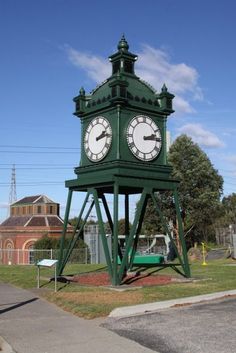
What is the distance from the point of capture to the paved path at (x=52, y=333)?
294 inches

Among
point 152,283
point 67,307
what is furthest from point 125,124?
point 67,307

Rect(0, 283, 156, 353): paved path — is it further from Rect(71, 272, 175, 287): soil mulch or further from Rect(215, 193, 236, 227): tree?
Rect(215, 193, 236, 227): tree

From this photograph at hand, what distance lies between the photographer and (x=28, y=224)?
2923 inches

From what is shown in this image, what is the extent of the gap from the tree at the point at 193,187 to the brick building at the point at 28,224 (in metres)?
34.1

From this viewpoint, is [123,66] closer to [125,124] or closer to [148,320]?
[125,124]

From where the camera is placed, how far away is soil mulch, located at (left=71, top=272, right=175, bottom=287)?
48.2ft

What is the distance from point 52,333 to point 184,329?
7.53 feet

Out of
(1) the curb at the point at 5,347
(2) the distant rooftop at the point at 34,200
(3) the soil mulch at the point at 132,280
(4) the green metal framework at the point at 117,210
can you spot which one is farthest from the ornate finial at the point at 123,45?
(2) the distant rooftop at the point at 34,200

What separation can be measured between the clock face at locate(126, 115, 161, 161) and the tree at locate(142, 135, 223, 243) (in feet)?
79.7

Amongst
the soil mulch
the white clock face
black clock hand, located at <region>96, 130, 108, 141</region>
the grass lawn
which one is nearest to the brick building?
the soil mulch

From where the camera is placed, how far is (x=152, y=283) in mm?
14656

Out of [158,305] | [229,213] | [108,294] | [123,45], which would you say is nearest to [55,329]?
[158,305]

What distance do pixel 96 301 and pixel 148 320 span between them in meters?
2.21

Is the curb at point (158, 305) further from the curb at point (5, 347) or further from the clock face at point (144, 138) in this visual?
the clock face at point (144, 138)
